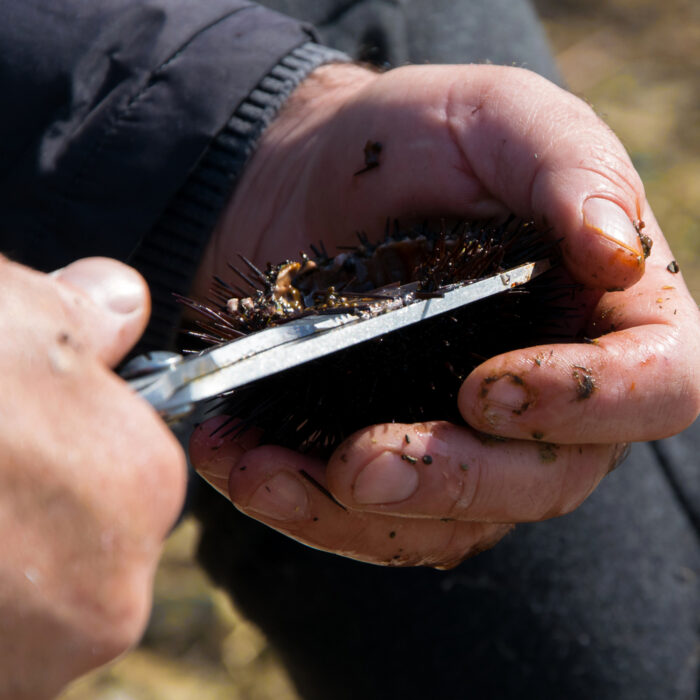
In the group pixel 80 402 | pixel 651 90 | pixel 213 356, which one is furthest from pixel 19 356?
pixel 651 90

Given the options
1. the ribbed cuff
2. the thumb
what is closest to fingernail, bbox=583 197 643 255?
the thumb

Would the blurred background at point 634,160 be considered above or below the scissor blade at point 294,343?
below

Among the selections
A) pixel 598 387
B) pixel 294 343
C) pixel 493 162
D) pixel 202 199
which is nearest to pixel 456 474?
pixel 598 387

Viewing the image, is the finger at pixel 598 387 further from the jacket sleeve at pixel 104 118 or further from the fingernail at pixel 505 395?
the jacket sleeve at pixel 104 118

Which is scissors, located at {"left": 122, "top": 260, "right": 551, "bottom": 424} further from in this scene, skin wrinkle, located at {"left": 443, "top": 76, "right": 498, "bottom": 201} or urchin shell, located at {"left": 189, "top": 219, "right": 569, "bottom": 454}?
skin wrinkle, located at {"left": 443, "top": 76, "right": 498, "bottom": 201}

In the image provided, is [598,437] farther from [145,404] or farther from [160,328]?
[160,328]

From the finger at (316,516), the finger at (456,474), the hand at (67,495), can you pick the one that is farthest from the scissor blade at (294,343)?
the finger at (316,516)
